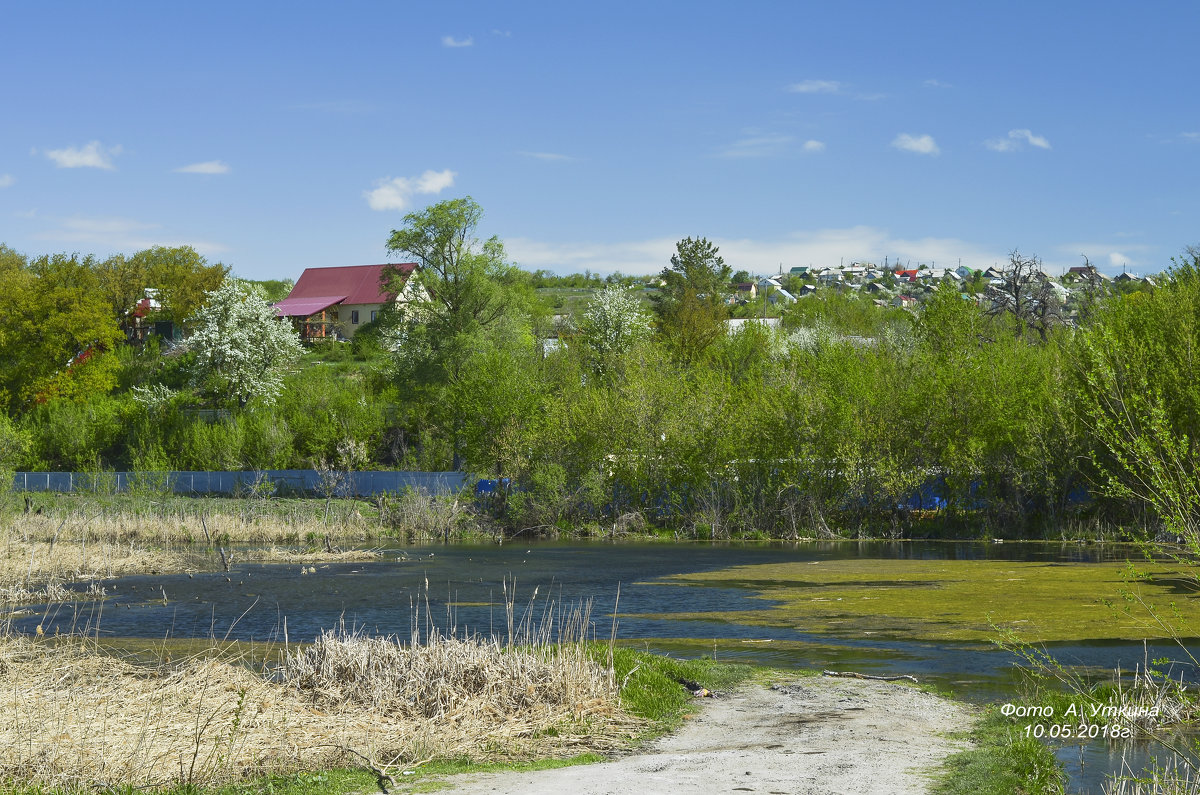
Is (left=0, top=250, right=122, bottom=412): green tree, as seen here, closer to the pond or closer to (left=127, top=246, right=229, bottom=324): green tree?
(left=127, top=246, right=229, bottom=324): green tree

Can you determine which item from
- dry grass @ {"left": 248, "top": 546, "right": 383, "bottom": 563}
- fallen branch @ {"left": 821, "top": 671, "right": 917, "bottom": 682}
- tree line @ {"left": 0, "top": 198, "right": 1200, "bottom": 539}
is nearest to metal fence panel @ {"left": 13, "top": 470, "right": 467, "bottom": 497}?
tree line @ {"left": 0, "top": 198, "right": 1200, "bottom": 539}

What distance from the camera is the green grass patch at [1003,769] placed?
10.3 metres

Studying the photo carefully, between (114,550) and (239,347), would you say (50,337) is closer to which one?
(239,347)

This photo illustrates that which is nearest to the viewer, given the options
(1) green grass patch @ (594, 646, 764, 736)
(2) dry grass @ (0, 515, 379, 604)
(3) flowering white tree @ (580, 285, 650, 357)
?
(1) green grass patch @ (594, 646, 764, 736)

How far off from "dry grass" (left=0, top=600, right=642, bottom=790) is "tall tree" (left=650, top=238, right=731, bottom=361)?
194ft

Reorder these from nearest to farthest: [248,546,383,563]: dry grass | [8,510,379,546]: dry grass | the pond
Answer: the pond → [248,546,383,563]: dry grass → [8,510,379,546]: dry grass

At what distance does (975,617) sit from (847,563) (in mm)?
13602

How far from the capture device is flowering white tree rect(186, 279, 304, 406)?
71.6 meters

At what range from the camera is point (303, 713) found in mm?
12594

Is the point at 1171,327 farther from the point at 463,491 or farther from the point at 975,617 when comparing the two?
the point at 463,491

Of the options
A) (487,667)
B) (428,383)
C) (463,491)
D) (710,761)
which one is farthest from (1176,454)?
(428,383)

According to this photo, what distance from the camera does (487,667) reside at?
13.7m

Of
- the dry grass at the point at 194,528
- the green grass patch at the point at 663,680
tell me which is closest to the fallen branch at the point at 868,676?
the green grass patch at the point at 663,680

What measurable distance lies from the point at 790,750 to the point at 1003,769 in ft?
7.44
